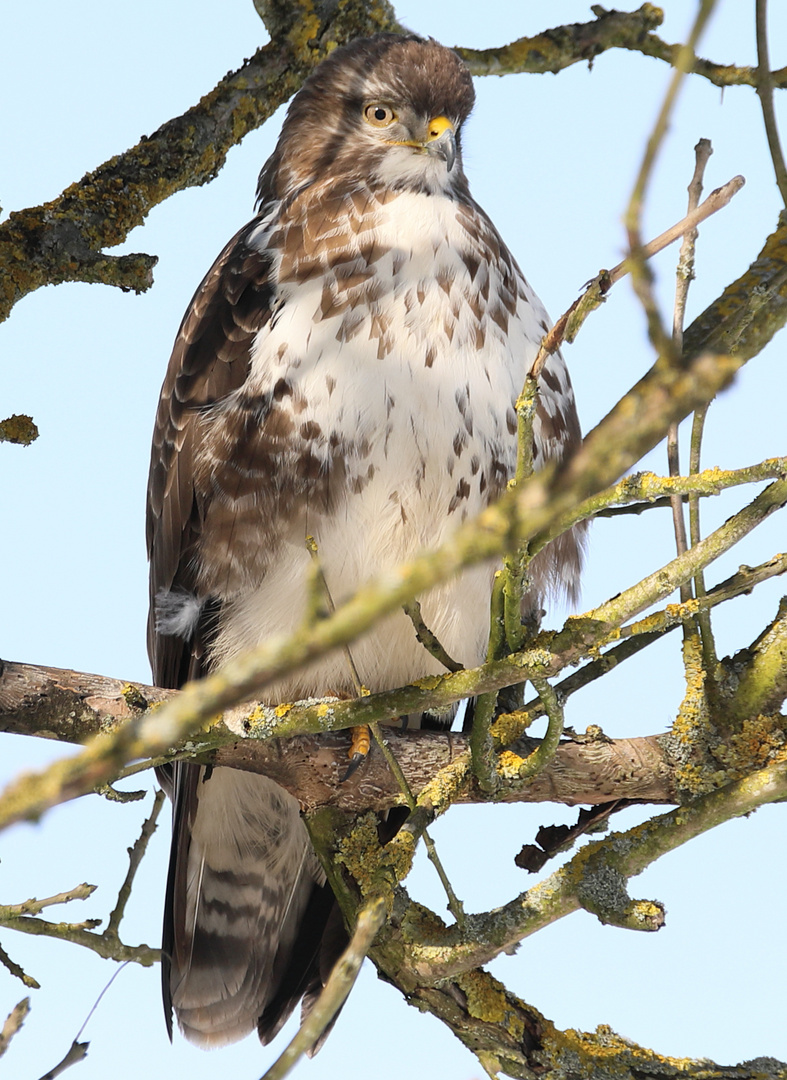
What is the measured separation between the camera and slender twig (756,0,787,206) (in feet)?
7.73

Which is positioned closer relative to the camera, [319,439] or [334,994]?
[334,994]

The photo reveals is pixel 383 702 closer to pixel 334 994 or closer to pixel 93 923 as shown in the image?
pixel 334 994

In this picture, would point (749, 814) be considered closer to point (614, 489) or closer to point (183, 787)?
point (614, 489)

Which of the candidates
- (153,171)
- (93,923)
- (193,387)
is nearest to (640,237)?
(193,387)

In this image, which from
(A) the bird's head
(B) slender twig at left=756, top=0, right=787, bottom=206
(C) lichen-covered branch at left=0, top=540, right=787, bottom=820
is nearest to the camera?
(B) slender twig at left=756, top=0, right=787, bottom=206

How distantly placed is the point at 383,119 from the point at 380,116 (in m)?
0.02

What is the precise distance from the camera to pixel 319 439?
3.47m

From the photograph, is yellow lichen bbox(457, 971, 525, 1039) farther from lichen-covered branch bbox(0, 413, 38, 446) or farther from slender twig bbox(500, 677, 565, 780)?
lichen-covered branch bbox(0, 413, 38, 446)

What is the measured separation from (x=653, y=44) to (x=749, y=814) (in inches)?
110

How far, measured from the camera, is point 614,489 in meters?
2.41

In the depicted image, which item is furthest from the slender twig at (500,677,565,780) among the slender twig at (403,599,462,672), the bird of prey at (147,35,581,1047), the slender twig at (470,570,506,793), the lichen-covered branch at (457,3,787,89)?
the lichen-covered branch at (457,3,787,89)

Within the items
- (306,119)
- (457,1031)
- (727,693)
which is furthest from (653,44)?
(457,1031)

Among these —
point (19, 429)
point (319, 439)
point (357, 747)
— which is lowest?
point (357, 747)

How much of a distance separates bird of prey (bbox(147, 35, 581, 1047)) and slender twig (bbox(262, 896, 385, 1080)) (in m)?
0.98
